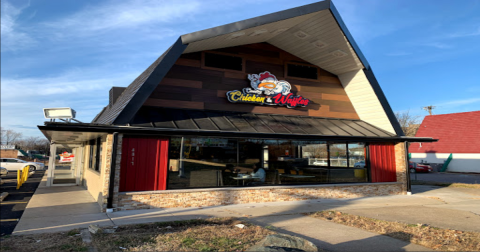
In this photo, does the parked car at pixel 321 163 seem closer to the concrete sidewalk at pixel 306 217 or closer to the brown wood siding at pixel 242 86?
the concrete sidewalk at pixel 306 217

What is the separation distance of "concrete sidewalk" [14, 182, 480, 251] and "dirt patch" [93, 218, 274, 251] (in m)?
0.75

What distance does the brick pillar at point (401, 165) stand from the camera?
13273 millimetres

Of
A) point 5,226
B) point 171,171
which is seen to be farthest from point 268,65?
point 5,226

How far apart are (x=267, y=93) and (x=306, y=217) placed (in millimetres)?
5802

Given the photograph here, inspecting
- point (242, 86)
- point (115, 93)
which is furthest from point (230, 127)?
point (115, 93)

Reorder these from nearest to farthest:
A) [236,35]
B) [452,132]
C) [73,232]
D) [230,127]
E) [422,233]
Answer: [422,233]
[73,232]
[230,127]
[236,35]
[452,132]

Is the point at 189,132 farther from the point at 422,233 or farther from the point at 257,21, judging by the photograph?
the point at 422,233

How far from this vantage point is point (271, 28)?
36.8ft

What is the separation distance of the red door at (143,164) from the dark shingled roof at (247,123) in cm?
65

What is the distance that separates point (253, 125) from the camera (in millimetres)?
11086

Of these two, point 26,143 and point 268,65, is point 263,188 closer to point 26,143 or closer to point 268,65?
point 268,65

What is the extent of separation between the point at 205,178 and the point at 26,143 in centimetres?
10749

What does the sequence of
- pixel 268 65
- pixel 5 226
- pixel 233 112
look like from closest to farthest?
pixel 5 226, pixel 233 112, pixel 268 65

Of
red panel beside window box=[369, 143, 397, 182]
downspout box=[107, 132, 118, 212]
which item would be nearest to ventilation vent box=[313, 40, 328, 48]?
red panel beside window box=[369, 143, 397, 182]
